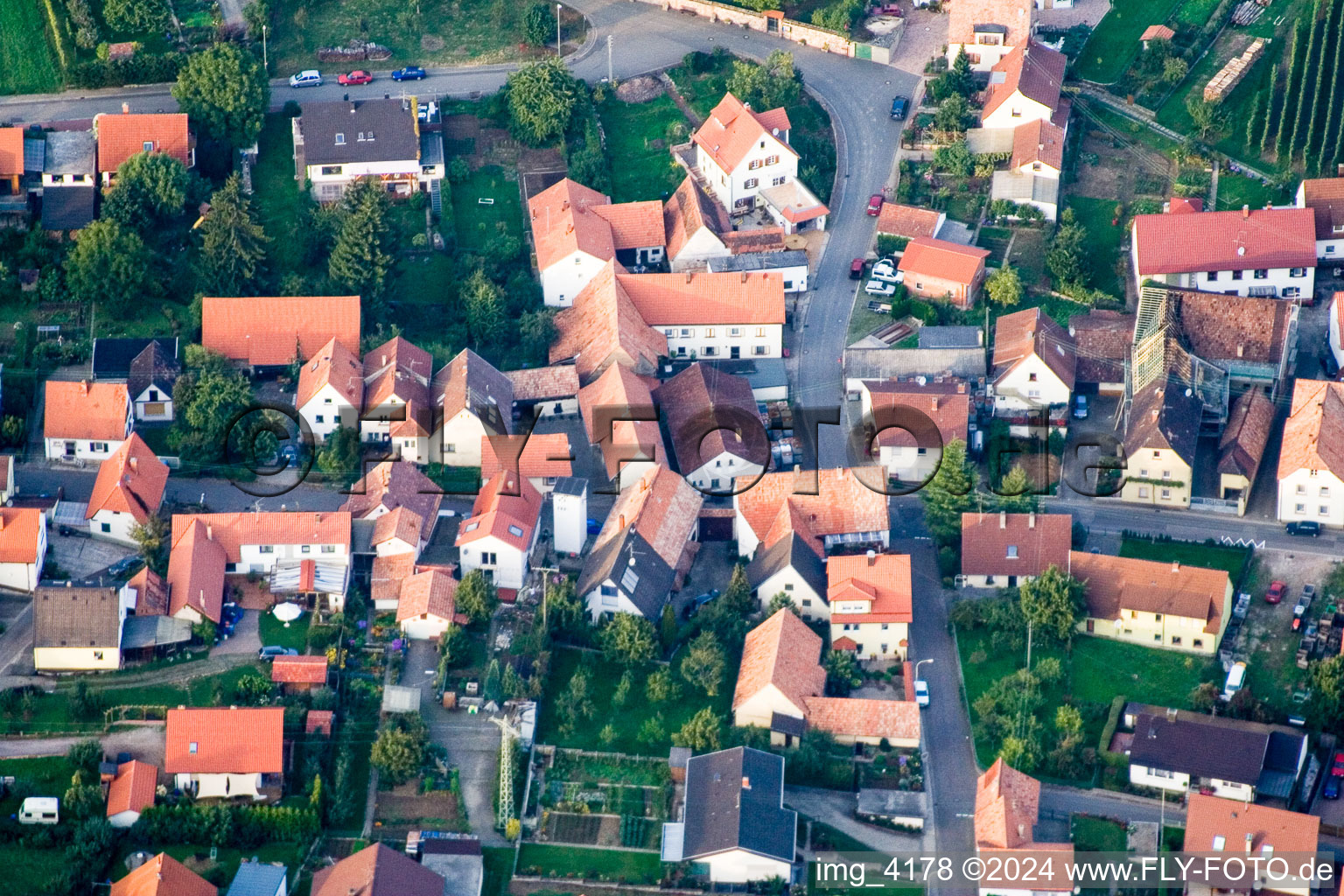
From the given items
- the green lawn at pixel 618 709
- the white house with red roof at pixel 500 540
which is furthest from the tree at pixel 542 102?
the green lawn at pixel 618 709

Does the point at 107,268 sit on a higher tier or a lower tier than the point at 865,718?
higher

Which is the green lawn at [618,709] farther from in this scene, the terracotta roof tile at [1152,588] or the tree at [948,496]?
the terracotta roof tile at [1152,588]

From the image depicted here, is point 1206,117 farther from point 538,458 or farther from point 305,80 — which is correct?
point 305,80

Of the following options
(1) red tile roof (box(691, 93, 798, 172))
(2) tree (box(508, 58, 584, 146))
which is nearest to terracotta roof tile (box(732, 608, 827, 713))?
(1) red tile roof (box(691, 93, 798, 172))

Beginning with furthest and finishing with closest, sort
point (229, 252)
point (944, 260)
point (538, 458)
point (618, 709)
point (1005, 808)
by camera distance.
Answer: point (944, 260) < point (229, 252) < point (538, 458) < point (618, 709) < point (1005, 808)

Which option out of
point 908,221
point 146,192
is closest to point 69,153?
point 146,192

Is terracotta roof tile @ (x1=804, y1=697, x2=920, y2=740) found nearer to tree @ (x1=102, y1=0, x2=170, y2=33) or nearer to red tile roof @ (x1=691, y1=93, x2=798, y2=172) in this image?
red tile roof @ (x1=691, y1=93, x2=798, y2=172)

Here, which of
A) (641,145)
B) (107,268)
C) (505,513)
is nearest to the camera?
(505,513)
